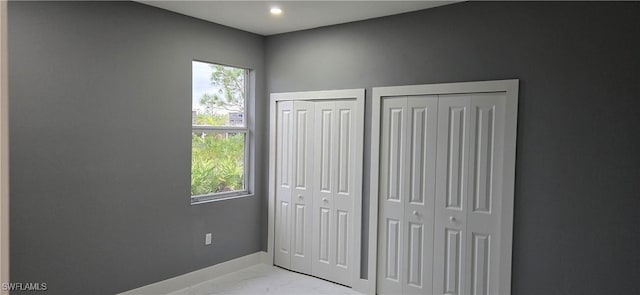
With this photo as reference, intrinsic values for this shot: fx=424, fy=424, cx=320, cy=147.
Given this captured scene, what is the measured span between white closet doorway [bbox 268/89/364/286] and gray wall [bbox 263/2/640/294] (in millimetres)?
989

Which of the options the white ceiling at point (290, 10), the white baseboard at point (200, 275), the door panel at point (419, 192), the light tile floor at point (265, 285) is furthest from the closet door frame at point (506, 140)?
the white baseboard at point (200, 275)

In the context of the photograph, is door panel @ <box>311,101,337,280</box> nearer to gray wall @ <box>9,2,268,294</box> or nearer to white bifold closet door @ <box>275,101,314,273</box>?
white bifold closet door @ <box>275,101,314,273</box>

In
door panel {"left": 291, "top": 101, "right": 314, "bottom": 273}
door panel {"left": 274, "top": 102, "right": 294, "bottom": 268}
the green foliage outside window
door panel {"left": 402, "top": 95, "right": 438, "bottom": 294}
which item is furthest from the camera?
door panel {"left": 274, "top": 102, "right": 294, "bottom": 268}

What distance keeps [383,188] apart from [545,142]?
1405 millimetres

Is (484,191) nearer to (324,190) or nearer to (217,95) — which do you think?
(324,190)

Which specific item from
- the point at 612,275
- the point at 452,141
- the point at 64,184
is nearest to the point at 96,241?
the point at 64,184

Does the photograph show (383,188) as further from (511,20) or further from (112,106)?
(112,106)

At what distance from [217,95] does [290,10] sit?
1.24 metres

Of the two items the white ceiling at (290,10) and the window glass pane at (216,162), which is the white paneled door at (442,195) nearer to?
the white ceiling at (290,10)

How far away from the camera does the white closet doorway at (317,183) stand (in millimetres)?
4125

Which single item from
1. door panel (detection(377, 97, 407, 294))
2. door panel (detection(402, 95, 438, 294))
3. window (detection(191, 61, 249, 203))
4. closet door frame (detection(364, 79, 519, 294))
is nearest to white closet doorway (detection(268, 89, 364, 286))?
door panel (detection(377, 97, 407, 294))

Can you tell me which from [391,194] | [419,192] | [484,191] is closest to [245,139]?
[391,194]

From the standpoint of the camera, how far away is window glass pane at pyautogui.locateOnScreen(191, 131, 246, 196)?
4215mm

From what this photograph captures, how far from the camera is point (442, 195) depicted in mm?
3559
